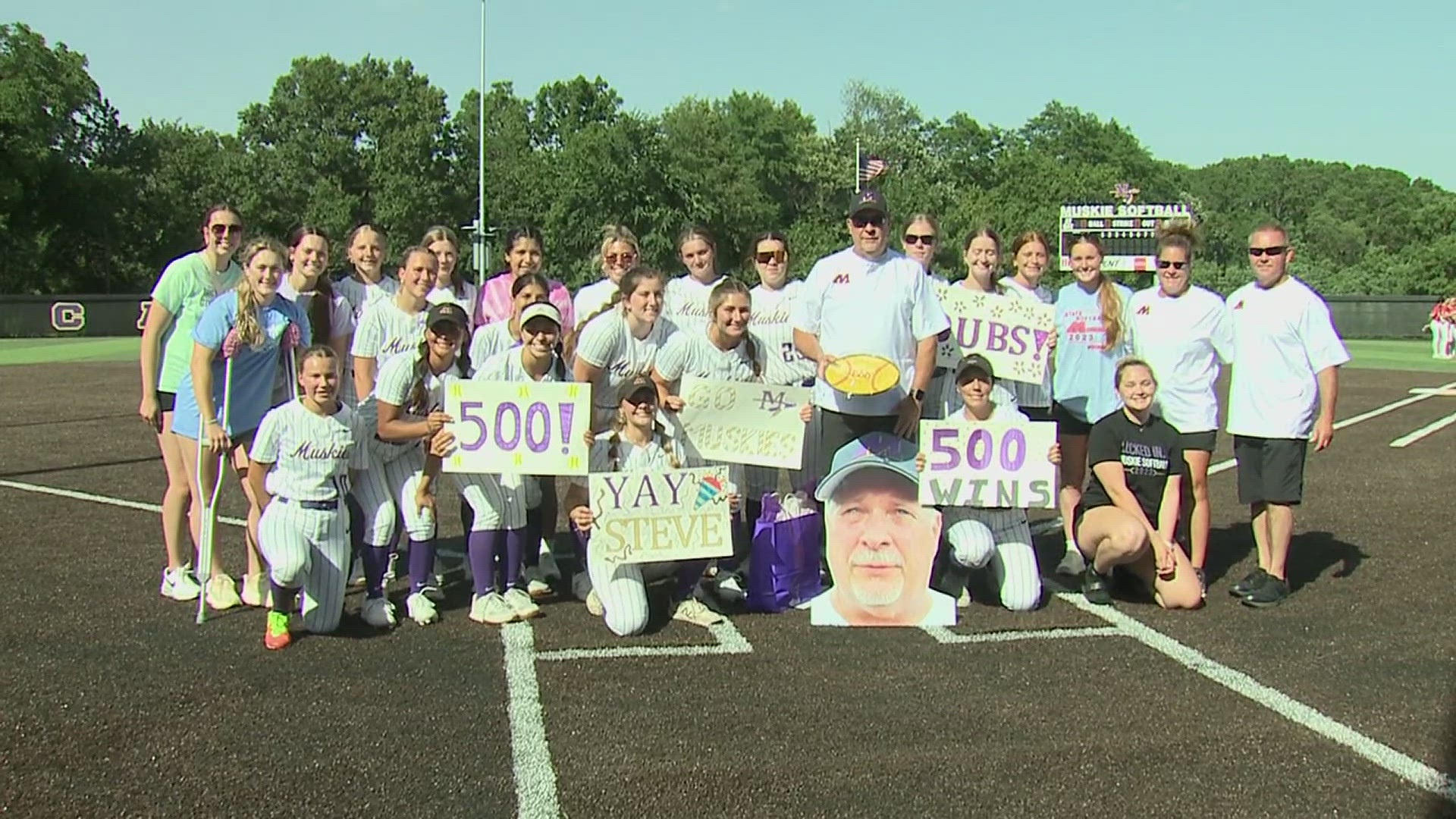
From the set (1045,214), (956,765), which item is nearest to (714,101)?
(1045,214)

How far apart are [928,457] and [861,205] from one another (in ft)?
4.21

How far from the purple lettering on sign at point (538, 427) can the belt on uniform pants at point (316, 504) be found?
36.1 inches

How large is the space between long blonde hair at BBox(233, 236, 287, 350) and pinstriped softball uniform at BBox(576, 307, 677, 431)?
1.54m

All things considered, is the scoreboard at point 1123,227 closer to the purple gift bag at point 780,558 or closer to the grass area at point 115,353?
the grass area at point 115,353

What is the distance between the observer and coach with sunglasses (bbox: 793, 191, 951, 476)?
19.1ft

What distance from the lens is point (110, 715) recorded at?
4.42 m

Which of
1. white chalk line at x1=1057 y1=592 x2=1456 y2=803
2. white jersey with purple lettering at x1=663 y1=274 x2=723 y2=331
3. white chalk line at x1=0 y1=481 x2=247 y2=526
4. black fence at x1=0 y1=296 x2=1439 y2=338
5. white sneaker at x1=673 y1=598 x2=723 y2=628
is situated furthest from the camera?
black fence at x1=0 y1=296 x2=1439 y2=338

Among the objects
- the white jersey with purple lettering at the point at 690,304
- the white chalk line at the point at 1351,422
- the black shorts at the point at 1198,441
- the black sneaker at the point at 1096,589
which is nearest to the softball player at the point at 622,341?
the white jersey with purple lettering at the point at 690,304

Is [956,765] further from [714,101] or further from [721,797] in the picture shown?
[714,101]

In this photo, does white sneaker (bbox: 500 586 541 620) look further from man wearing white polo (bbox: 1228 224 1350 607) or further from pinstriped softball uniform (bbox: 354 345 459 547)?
man wearing white polo (bbox: 1228 224 1350 607)

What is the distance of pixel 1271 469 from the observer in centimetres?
622

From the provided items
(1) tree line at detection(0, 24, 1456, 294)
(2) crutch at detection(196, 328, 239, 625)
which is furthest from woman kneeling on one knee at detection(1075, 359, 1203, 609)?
(1) tree line at detection(0, 24, 1456, 294)

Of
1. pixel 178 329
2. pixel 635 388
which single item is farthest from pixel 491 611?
pixel 178 329

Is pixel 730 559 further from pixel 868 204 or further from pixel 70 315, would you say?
pixel 70 315
